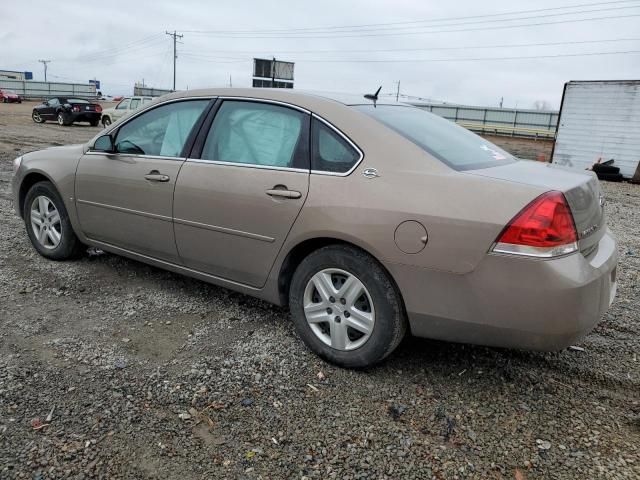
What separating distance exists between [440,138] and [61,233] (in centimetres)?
338

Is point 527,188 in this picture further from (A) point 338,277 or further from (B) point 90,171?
(B) point 90,171

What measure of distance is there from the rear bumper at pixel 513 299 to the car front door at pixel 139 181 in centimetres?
184

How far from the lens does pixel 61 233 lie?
4.64 meters

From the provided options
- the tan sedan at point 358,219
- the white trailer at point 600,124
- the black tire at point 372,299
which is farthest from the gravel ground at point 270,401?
the white trailer at point 600,124

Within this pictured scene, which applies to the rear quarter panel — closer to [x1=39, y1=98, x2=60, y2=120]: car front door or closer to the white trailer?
the white trailer

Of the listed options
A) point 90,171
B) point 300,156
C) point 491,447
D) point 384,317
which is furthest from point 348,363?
point 90,171

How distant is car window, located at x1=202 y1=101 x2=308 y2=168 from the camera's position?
10.6ft

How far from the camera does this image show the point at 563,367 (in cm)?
319

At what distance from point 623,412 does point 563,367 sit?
481mm

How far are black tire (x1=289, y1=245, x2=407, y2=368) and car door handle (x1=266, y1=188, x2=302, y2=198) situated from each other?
35 centimetres

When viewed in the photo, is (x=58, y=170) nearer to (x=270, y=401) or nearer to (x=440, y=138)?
(x=270, y=401)

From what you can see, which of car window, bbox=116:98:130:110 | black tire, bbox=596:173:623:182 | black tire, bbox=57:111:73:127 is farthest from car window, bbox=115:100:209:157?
black tire, bbox=57:111:73:127

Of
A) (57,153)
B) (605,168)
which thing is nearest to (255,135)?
(57,153)

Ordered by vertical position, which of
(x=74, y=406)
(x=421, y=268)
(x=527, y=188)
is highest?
(x=527, y=188)
